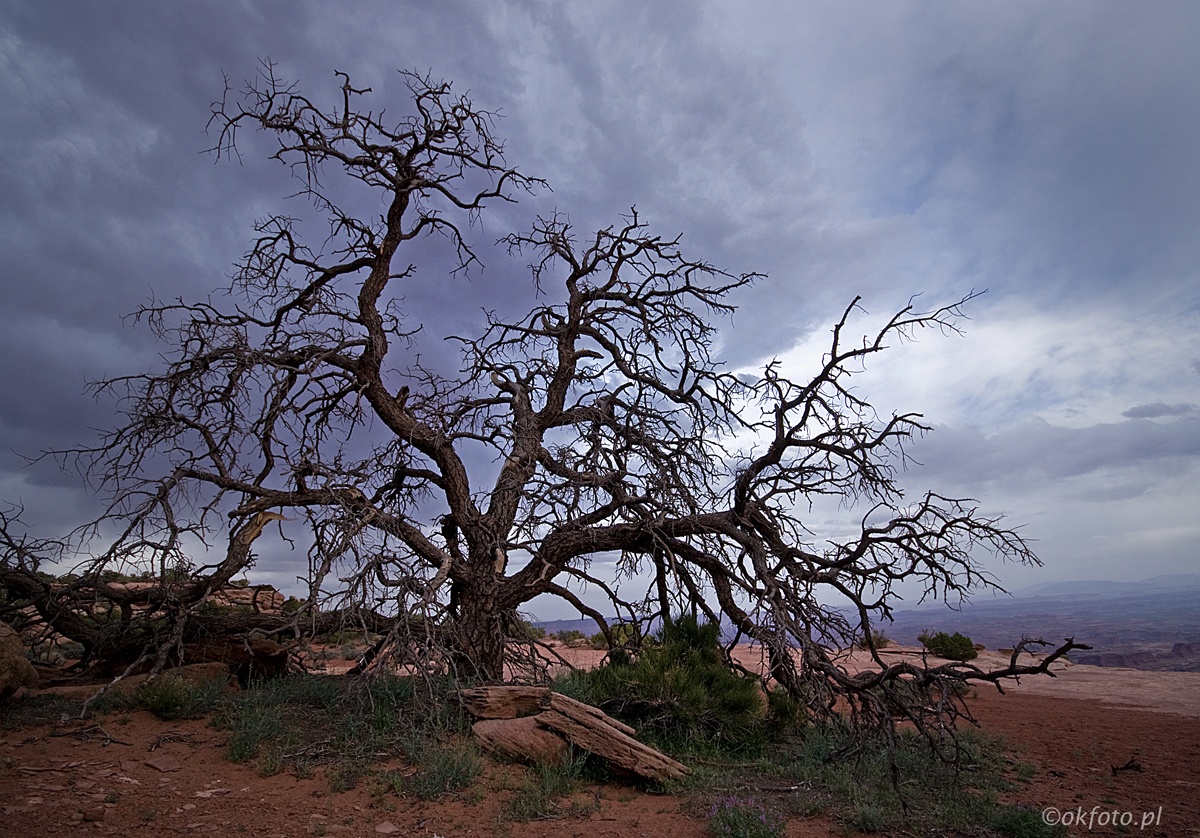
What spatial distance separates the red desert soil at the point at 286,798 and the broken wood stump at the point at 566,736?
0.27 m

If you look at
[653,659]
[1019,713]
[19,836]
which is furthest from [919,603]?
[19,836]

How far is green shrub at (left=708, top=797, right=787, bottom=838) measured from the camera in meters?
5.23

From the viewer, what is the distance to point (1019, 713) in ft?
39.6

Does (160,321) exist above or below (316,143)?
below

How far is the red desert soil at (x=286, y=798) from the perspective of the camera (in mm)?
5285

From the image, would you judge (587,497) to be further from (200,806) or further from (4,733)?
(4,733)

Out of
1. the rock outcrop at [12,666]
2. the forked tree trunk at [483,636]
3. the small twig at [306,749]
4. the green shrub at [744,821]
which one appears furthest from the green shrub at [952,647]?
the rock outcrop at [12,666]

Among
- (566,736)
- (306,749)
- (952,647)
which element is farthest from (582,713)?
(952,647)

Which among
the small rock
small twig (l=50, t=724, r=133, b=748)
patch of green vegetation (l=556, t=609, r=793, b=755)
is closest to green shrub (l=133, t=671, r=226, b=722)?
small twig (l=50, t=724, r=133, b=748)

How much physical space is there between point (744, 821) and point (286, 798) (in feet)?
13.7

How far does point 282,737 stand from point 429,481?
14.9 feet

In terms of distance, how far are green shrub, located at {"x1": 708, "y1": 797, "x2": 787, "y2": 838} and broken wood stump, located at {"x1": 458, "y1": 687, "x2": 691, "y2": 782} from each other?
1.04m

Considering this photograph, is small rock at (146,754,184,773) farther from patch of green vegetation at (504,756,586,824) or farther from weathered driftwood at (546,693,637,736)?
weathered driftwood at (546,693,637,736)

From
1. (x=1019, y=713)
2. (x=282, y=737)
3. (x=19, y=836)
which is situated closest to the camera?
(x=19, y=836)
